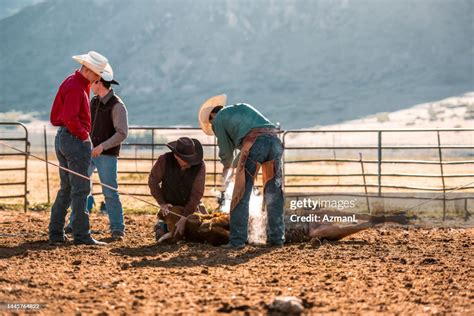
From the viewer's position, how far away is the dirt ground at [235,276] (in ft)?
17.6

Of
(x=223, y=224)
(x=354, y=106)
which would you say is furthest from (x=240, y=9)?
(x=223, y=224)

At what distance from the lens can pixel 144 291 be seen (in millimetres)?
5684

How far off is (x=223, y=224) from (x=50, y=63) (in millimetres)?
87575

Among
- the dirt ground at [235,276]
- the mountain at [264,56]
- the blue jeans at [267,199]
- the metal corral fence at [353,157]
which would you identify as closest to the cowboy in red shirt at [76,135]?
the dirt ground at [235,276]

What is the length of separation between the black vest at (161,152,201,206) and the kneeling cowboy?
0.47m

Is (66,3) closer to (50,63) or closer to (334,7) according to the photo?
(50,63)

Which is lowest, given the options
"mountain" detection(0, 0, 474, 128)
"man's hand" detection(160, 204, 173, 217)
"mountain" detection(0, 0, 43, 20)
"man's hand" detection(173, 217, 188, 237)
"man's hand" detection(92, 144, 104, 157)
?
"man's hand" detection(173, 217, 188, 237)

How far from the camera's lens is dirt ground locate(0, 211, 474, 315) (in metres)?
5.37

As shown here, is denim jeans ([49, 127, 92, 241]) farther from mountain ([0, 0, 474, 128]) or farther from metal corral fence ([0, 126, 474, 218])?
mountain ([0, 0, 474, 128])

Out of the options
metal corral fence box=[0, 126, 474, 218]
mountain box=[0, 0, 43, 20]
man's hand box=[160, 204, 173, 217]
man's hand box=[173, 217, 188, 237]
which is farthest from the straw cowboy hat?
mountain box=[0, 0, 43, 20]

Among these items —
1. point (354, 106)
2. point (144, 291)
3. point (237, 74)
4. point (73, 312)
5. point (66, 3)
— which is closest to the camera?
point (73, 312)

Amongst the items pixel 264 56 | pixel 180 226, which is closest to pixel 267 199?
pixel 180 226

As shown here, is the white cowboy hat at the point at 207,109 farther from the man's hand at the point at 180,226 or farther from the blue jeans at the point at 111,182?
the blue jeans at the point at 111,182

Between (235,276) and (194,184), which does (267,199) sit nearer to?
(194,184)
